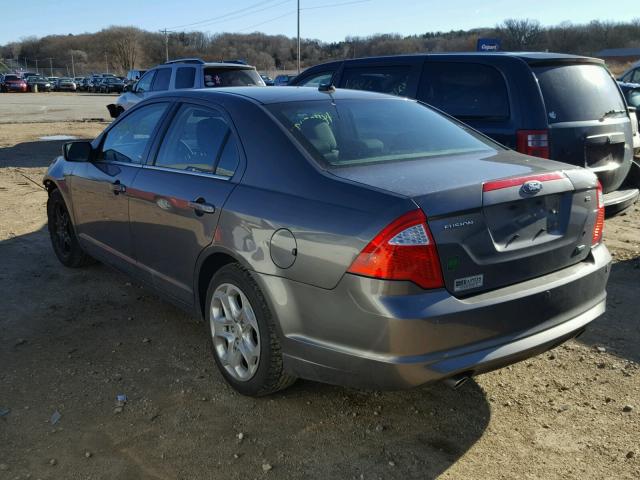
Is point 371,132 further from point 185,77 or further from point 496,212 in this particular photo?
point 185,77

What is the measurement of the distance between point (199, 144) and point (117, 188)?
0.93m

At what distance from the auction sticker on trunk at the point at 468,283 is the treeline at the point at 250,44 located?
79.6m

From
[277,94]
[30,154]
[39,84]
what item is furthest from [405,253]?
[39,84]

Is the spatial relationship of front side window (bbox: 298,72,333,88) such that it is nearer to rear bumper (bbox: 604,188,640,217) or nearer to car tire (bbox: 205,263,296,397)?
rear bumper (bbox: 604,188,640,217)

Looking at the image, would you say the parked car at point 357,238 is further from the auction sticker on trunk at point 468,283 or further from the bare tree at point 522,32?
the bare tree at point 522,32

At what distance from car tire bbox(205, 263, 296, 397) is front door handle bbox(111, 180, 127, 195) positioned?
4.09 feet

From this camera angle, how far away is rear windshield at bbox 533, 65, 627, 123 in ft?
16.8

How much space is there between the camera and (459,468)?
273 cm

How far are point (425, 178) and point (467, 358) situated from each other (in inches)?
32.5

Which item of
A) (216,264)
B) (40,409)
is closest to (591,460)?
(216,264)

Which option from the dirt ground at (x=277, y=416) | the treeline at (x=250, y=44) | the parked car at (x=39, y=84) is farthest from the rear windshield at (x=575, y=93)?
the treeline at (x=250, y=44)

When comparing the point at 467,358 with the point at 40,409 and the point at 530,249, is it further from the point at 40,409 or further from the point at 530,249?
the point at 40,409

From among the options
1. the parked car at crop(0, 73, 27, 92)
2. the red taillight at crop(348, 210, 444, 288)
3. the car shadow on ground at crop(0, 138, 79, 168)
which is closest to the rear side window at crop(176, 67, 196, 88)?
the car shadow on ground at crop(0, 138, 79, 168)

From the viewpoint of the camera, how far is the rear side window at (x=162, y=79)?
521 inches
